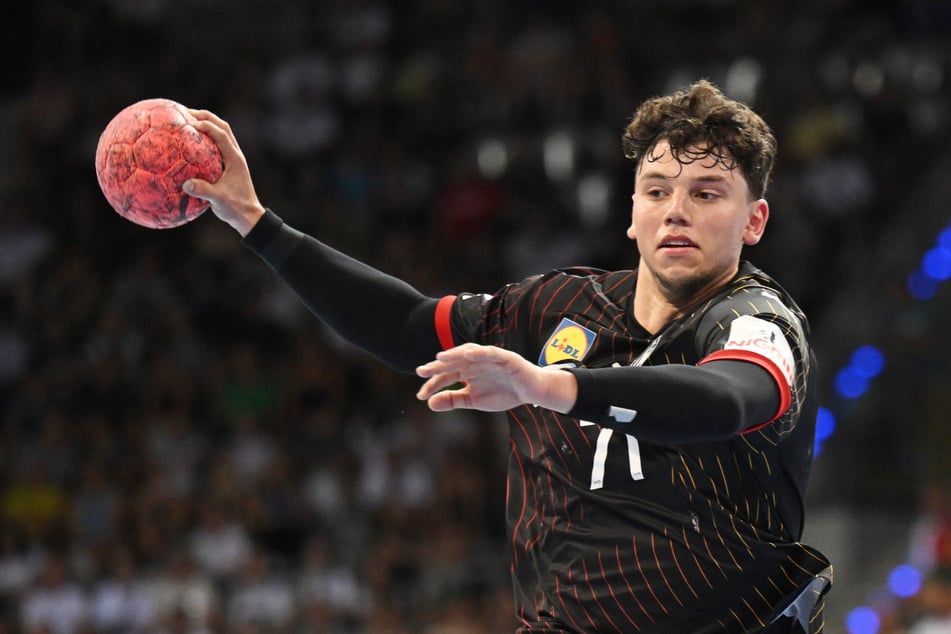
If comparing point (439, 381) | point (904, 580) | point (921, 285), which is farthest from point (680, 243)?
point (921, 285)

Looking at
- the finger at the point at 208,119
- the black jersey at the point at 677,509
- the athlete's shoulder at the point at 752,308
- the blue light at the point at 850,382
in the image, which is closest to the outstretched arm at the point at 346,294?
the finger at the point at 208,119

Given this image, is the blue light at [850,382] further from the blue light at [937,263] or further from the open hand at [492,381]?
the open hand at [492,381]

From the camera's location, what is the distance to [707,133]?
4.36m

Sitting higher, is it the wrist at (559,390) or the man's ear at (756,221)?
the man's ear at (756,221)

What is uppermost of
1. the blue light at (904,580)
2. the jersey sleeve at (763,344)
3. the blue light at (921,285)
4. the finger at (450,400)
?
the blue light at (921,285)

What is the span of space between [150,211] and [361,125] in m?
11.3

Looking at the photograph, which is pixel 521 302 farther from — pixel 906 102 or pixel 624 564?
pixel 906 102

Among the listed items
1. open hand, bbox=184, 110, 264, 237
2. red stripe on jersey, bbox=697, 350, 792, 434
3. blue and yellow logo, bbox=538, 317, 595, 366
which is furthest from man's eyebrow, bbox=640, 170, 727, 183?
open hand, bbox=184, 110, 264, 237

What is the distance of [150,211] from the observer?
4824 mm

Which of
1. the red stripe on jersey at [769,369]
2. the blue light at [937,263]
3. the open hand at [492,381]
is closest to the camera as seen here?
the open hand at [492,381]

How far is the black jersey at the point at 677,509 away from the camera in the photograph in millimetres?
4164

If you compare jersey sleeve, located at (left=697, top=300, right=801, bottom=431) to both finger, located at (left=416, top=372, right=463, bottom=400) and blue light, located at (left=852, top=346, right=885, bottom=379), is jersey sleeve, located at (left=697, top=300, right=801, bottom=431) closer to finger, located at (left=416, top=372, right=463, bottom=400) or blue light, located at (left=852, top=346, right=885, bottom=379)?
finger, located at (left=416, top=372, right=463, bottom=400)

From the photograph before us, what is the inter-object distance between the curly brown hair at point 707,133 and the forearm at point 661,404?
1082 millimetres

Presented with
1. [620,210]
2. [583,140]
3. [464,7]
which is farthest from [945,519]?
[464,7]
